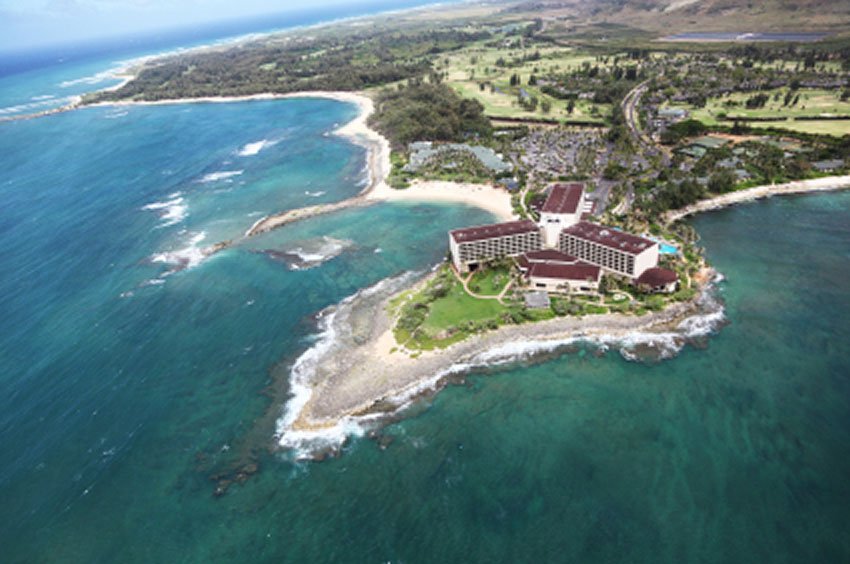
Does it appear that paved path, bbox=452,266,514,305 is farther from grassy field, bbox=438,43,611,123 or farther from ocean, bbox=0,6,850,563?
grassy field, bbox=438,43,611,123

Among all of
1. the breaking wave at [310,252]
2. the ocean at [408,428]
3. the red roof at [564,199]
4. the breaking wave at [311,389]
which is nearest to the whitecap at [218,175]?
the ocean at [408,428]

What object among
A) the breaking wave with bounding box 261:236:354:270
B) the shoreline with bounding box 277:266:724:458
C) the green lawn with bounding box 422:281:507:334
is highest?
the green lawn with bounding box 422:281:507:334

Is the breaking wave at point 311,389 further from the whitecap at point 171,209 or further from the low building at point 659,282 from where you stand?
the whitecap at point 171,209

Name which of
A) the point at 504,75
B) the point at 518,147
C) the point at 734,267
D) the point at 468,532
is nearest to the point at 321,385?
the point at 468,532

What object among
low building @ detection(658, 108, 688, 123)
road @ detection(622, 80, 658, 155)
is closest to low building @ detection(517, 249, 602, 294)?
road @ detection(622, 80, 658, 155)

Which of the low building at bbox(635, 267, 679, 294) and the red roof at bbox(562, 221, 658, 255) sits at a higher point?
the red roof at bbox(562, 221, 658, 255)
